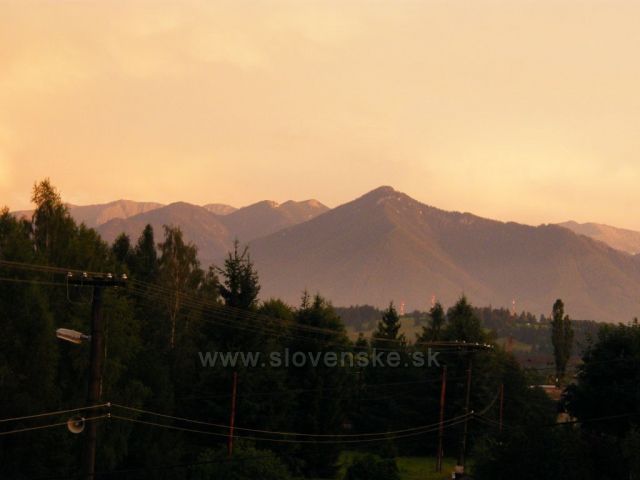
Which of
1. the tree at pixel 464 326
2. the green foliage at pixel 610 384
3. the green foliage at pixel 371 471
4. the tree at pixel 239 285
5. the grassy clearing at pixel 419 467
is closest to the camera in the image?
the green foliage at pixel 371 471

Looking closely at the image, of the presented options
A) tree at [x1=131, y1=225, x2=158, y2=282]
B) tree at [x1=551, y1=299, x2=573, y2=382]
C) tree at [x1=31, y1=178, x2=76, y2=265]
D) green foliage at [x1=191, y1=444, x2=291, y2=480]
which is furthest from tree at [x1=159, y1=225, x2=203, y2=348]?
green foliage at [x1=191, y1=444, x2=291, y2=480]

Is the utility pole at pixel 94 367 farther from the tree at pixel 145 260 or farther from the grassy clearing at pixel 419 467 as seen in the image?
the tree at pixel 145 260

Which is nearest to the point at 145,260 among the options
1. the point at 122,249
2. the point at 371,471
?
the point at 122,249

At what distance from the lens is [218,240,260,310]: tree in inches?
2815

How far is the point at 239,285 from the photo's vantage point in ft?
236

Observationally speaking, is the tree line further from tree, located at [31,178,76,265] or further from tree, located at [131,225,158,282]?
tree, located at [131,225,158,282]

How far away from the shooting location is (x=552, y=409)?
113188 millimetres

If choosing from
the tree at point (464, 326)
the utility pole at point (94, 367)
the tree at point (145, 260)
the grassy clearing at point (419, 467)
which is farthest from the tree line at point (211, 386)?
the tree at point (145, 260)

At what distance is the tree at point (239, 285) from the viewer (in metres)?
71.5

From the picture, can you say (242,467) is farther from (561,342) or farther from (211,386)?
(561,342)

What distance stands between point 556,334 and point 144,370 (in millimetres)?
76296

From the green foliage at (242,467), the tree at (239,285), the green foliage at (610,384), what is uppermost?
the tree at (239,285)

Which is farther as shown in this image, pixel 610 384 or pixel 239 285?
pixel 239 285

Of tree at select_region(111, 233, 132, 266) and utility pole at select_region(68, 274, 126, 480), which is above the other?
tree at select_region(111, 233, 132, 266)
